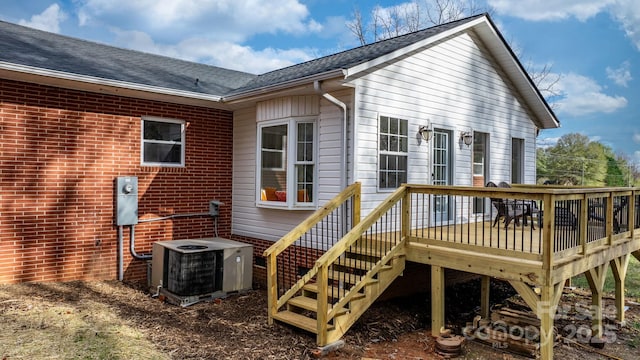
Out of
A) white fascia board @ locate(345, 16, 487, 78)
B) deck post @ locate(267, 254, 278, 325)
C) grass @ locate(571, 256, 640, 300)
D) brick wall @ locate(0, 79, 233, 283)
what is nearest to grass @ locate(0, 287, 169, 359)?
brick wall @ locate(0, 79, 233, 283)

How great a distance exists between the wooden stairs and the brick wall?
10.8 feet

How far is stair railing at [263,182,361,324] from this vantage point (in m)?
5.50

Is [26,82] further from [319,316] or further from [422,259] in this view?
[422,259]

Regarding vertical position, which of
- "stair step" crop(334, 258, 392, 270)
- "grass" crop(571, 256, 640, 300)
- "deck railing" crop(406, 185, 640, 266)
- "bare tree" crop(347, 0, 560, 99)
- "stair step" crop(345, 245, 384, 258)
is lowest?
"grass" crop(571, 256, 640, 300)

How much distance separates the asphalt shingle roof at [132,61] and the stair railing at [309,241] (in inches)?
76.9

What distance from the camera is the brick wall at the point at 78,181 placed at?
21.0 ft

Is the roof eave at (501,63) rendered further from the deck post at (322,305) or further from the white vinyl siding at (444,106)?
the deck post at (322,305)

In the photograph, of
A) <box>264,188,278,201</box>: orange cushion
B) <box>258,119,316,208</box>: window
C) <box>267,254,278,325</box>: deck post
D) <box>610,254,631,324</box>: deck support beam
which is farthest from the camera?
<box>264,188,278,201</box>: orange cushion

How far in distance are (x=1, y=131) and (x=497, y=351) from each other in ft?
24.6

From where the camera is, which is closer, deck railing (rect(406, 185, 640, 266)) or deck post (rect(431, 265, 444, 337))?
deck railing (rect(406, 185, 640, 266))

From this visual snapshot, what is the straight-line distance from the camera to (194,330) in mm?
5289

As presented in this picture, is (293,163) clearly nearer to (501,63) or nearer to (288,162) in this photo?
(288,162)

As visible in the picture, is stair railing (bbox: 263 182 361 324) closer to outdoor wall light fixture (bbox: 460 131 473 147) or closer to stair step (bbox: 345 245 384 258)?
stair step (bbox: 345 245 384 258)

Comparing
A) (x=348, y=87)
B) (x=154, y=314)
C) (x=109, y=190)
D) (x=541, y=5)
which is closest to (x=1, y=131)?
(x=109, y=190)
